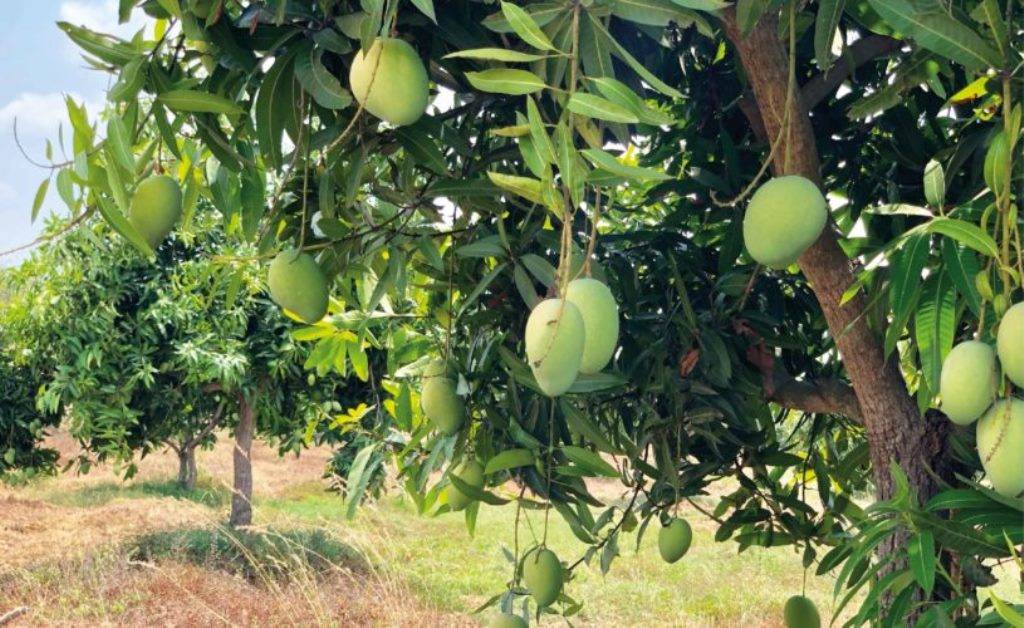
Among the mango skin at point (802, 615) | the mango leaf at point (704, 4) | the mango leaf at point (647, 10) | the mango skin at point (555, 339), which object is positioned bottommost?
the mango skin at point (802, 615)

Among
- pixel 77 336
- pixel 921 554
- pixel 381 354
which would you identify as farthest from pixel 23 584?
pixel 921 554

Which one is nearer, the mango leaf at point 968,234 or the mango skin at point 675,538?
the mango leaf at point 968,234

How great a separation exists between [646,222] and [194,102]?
1404 millimetres

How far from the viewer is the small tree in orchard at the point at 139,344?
614 centimetres

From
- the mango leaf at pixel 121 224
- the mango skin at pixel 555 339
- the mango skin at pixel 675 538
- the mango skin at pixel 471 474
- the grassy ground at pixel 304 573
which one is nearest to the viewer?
the mango skin at pixel 555 339

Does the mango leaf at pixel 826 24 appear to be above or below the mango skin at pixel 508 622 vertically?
above

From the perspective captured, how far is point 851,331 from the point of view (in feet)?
4.06

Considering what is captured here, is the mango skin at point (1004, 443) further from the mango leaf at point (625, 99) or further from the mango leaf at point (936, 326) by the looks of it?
the mango leaf at point (625, 99)

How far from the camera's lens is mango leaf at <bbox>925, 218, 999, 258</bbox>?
697mm

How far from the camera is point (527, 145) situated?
63cm

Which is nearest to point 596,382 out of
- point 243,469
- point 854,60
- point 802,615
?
point 854,60

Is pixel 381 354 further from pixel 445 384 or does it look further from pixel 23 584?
pixel 445 384

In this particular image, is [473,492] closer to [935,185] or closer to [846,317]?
[846,317]

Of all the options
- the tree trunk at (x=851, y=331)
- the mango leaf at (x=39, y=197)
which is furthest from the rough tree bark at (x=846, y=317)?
the mango leaf at (x=39, y=197)
